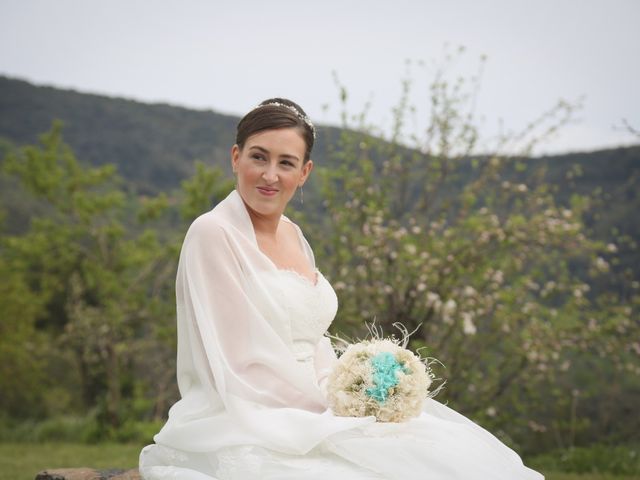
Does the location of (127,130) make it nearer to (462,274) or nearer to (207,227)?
(462,274)

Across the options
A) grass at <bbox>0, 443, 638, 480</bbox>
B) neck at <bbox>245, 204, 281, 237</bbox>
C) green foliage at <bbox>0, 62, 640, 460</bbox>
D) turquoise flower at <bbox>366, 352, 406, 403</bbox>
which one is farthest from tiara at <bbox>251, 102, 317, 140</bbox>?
grass at <bbox>0, 443, 638, 480</bbox>

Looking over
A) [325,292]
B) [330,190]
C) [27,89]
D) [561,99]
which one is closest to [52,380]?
[330,190]

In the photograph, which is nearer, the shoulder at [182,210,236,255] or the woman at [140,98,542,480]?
the woman at [140,98,542,480]

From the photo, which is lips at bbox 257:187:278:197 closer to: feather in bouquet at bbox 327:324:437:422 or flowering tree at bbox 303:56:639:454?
feather in bouquet at bbox 327:324:437:422

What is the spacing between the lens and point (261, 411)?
3.02 m

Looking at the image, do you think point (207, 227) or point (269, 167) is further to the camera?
point (269, 167)

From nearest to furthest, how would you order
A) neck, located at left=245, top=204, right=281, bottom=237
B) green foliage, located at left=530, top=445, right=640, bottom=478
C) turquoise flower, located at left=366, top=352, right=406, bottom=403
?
turquoise flower, located at left=366, top=352, right=406, bottom=403 → neck, located at left=245, top=204, right=281, bottom=237 → green foliage, located at left=530, top=445, right=640, bottom=478

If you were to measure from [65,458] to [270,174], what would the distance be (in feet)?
28.9

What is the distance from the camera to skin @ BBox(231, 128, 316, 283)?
3.48m

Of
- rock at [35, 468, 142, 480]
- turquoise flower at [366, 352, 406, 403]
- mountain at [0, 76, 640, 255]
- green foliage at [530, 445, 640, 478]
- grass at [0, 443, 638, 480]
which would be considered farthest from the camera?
mountain at [0, 76, 640, 255]

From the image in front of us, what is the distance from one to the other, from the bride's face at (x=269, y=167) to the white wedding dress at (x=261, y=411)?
0.36ft

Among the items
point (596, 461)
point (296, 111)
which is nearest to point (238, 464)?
point (296, 111)

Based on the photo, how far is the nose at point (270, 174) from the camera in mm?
3482

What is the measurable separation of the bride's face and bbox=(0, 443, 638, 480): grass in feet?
22.0
